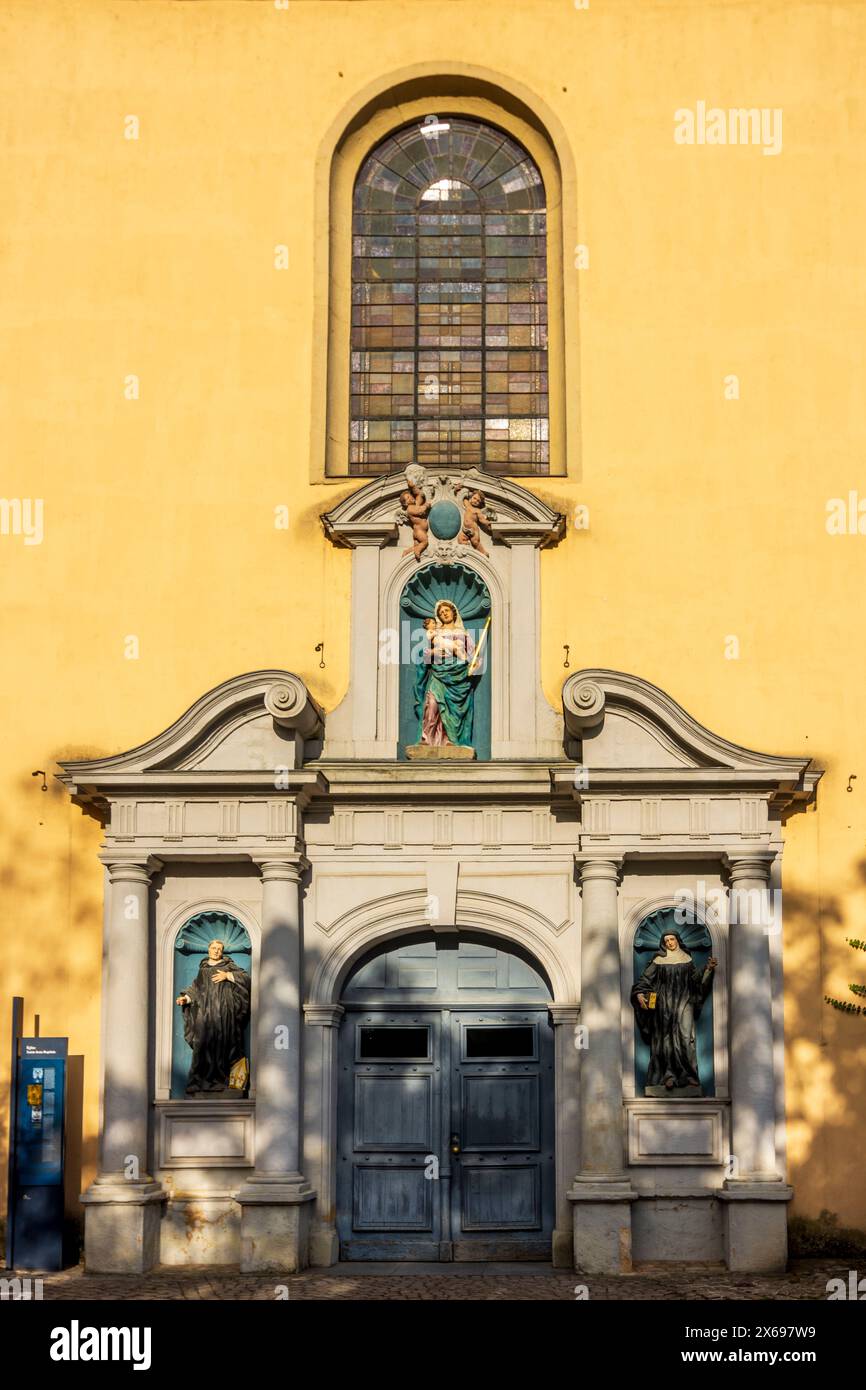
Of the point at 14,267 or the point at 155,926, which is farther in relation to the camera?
the point at 14,267

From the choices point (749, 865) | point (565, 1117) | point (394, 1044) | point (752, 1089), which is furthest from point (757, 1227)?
point (394, 1044)

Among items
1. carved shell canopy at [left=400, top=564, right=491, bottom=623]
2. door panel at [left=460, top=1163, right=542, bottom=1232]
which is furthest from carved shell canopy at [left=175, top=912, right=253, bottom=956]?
carved shell canopy at [left=400, top=564, right=491, bottom=623]

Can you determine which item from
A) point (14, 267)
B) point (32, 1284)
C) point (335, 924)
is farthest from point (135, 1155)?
point (14, 267)

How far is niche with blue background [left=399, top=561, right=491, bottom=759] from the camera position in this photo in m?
15.4

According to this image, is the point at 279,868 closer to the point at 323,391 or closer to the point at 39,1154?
the point at 39,1154

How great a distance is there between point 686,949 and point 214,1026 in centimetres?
371

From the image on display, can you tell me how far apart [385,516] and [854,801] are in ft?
14.5

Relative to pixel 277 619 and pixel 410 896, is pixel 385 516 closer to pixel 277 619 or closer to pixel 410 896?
pixel 277 619

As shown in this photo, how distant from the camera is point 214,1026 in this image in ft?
48.0

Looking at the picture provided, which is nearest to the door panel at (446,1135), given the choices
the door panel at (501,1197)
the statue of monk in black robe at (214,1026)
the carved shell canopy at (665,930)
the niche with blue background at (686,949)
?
the door panel at (501,1197)

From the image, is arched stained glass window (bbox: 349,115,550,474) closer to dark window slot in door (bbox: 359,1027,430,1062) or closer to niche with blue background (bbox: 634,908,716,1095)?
niche with blue background (bbox: 634,908,716,1095)

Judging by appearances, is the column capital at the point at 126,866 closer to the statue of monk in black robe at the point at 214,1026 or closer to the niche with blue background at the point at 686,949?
the statue of monk in black robe at the point at 214,1026

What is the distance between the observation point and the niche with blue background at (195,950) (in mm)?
14734

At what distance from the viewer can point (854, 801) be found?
594 inches
